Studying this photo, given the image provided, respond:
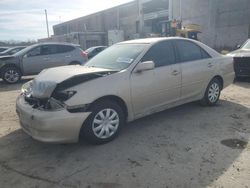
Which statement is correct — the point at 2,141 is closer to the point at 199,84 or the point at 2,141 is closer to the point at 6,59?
the point at 199,84

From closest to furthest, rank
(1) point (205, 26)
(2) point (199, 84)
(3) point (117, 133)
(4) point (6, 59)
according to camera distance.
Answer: (3) point (117, 133), (2) point (199, 84), (4) point (6, 59), (1) point (205, 26)

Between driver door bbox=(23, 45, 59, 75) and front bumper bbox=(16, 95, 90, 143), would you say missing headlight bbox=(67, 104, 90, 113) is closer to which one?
front bumper bbox=(16, 95, 90, 143)

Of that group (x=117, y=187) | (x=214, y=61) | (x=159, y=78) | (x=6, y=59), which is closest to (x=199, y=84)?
(x=214, y=61)

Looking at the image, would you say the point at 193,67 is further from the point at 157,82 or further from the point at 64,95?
the point at 64,95

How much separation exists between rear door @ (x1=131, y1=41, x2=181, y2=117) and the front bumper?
1.05 metres

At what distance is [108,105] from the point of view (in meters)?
4.24

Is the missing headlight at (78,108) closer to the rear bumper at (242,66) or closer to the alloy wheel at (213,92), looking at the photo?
the alloy wheel at (213,92)

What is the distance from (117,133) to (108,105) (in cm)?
54

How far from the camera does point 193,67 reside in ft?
18.4

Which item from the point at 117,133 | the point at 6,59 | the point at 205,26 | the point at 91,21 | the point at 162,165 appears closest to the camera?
the point at 162,165

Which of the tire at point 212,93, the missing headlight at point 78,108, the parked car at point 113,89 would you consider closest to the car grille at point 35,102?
the parked car at point 113,89

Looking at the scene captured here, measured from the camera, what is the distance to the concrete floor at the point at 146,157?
331 cm

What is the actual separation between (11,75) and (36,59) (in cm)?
117

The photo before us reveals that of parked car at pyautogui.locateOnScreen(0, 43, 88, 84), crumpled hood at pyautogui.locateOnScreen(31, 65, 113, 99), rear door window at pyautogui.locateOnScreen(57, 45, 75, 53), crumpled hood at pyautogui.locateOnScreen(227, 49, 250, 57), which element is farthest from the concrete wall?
crumpled hood at pyautogui.locateOnScreen(31, 65, 113, 99)
